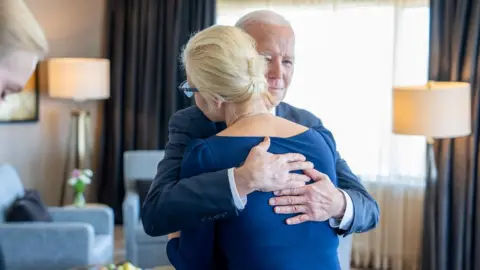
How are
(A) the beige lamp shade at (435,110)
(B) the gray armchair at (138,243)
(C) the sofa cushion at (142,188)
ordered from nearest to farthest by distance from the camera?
1. (A) the beige lamp shade at (435,110)
2. (B) the gray armchair at (138,243)
3. (C) the sofa cushion at (142,188)

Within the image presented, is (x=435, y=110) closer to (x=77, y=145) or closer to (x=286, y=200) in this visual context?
(x=286, y=200)

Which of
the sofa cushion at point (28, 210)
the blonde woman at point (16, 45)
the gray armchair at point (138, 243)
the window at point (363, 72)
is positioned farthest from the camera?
the window at point (363, 72)

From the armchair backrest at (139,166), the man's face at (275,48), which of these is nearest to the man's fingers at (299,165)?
the man's face at (275,48)

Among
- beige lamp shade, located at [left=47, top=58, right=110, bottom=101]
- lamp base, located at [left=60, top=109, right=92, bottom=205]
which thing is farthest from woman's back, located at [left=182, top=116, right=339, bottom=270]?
lamp base, located at [left=60, top=109, right=92, bottom=205]

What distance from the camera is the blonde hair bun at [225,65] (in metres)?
1.33

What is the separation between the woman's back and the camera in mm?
1361

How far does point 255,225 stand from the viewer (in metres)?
1.36

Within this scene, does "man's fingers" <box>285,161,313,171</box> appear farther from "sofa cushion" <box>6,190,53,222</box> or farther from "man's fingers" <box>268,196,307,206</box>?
"sofa cushion" <box>6,190,53,222</box>

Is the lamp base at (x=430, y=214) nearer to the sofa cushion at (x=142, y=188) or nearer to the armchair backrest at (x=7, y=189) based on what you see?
the sofa cushion at (x=142, y=188)

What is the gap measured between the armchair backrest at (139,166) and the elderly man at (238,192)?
12.1 ft

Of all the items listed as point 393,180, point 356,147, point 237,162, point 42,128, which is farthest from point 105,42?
point 237,162

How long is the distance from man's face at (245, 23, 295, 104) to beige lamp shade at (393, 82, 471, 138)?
233 cm

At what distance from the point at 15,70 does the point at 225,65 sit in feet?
1.46

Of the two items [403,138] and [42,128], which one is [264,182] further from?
[42,128]
